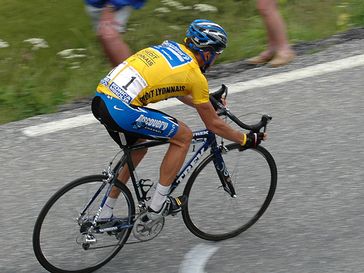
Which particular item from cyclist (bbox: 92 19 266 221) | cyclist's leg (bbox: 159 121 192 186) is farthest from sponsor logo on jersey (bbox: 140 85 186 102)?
cyclist's leg (bbox: 159 121 192 186)

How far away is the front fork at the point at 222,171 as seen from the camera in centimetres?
527

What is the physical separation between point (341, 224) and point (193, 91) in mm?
1624

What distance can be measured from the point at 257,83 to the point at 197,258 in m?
2.83

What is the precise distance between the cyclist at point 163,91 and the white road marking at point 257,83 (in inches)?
85.2

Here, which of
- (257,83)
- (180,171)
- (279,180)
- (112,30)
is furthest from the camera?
(257,83)

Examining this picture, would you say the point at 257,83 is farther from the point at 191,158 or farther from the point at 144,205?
the point at 144,205

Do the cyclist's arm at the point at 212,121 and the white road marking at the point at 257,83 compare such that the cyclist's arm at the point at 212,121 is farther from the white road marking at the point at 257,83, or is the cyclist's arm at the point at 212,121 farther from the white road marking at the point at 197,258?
the white road marking at the point at 257,83

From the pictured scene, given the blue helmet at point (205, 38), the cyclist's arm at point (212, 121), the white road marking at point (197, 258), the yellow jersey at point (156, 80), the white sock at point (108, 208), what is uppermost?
the blue helmet at point (205, 38)

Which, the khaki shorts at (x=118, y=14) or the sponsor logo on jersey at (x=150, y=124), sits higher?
the sponsor logo on jersey at (x=150, y=124)

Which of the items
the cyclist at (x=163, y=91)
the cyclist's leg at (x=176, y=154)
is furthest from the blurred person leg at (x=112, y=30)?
the cyclist's leg at (x=176, y=154)

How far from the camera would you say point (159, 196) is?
5.07m

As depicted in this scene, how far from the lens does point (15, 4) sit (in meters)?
9.34

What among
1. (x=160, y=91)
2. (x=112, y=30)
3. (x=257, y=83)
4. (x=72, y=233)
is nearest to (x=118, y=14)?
(x=112, y=30)

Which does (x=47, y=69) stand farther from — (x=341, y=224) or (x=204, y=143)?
(x=341, y=224)
